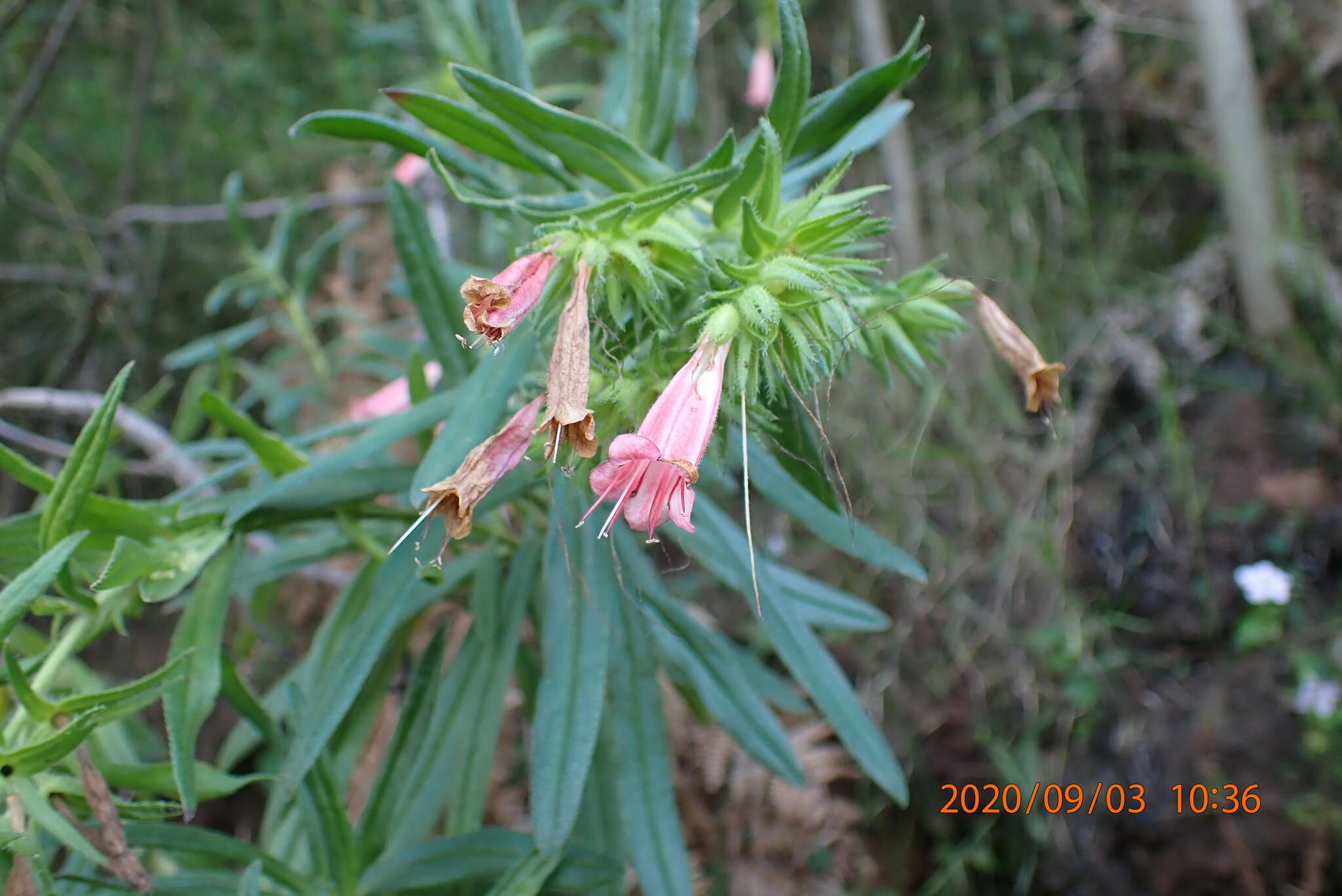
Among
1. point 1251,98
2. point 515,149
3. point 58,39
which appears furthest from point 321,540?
point 1251,98

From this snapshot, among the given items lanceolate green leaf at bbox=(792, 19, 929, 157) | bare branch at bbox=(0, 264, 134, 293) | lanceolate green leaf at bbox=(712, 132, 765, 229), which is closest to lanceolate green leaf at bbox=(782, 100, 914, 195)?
lanceolate green leaf at bbox=(792, 19, 929, 157)

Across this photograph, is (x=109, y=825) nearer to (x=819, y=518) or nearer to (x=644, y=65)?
(x=819, y=518)

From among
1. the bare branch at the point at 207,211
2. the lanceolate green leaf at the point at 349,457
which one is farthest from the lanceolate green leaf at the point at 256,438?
the bare branch at the point at 207,211

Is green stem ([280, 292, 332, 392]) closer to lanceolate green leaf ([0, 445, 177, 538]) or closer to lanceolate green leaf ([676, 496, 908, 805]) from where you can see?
lanceolate green leaf ([0, 445, 177, 538])

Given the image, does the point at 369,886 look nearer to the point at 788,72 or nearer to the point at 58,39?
the point at 788,72

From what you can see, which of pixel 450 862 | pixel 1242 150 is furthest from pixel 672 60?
pixel 1242 150

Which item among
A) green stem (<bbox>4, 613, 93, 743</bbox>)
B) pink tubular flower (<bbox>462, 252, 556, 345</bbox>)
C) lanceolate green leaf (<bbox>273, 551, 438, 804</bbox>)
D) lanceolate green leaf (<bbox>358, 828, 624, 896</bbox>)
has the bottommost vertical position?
lanceolate green leaf (<bbox>358, 828, 624, 896</bbox>)
